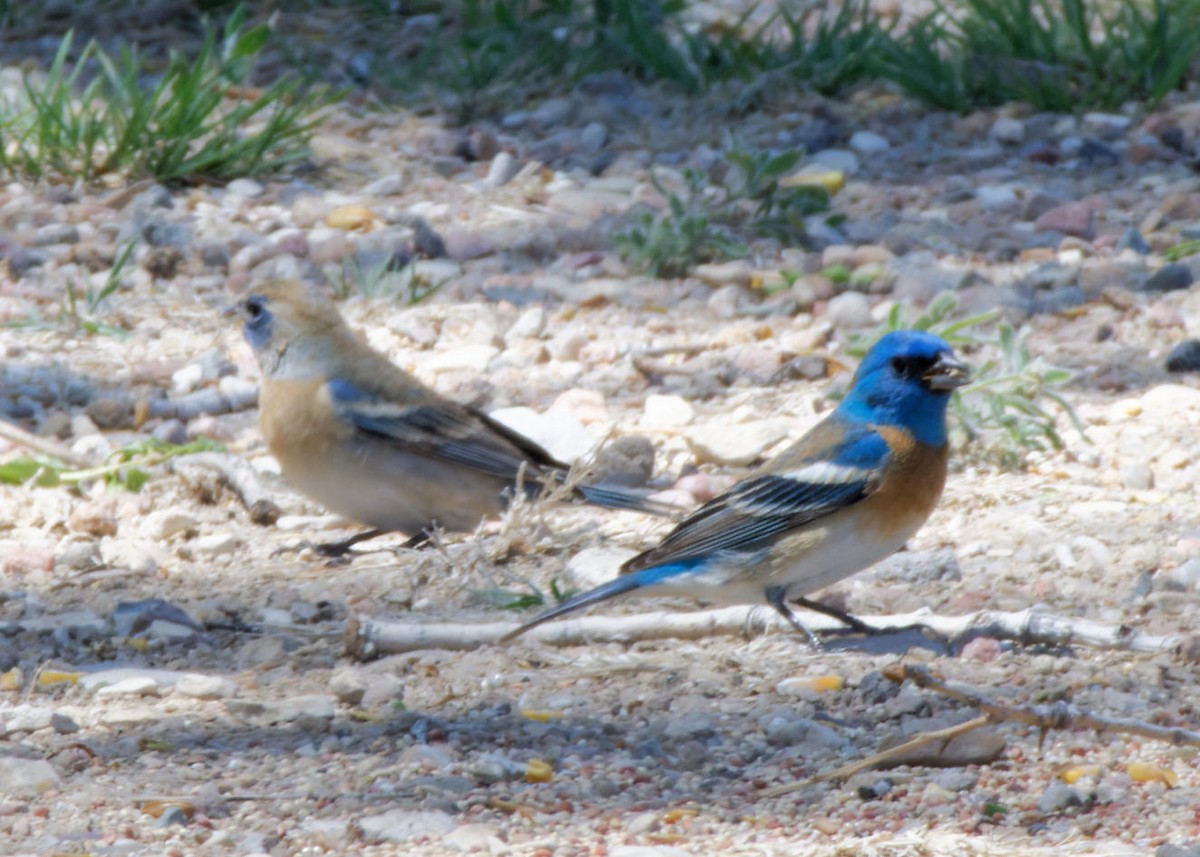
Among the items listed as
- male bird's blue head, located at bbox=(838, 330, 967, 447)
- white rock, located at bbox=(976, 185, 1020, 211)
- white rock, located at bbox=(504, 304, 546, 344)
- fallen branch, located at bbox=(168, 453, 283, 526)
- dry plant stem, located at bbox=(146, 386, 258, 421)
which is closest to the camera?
male bird's blue head, located at bbox=(838, 330, 967, 447)

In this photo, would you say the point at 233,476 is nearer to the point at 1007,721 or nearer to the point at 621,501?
the point at 621,501

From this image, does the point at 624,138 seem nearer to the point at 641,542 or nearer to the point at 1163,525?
the point at 641,542

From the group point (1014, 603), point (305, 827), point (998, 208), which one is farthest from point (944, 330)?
point (305, 827)

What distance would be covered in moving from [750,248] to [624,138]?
4.47 feet

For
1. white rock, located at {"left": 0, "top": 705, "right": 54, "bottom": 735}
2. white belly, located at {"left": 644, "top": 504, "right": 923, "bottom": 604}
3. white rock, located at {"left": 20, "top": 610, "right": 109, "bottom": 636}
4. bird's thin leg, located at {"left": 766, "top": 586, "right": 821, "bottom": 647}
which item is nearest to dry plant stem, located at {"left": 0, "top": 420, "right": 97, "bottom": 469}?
white rock, located at {"left": 20, "top": 610, "right": 109, "bottom": 636}

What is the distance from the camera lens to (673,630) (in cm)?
389

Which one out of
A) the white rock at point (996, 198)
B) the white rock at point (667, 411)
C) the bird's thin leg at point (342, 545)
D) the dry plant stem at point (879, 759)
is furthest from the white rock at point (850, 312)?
the dry plant stem at point (879, 759)

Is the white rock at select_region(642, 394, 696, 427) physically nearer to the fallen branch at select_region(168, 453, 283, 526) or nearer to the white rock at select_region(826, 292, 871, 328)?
the white rock at select_region(826, 292, 871, 328)

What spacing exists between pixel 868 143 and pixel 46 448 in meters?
3.78

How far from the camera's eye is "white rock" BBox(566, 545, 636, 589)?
14.2 feet

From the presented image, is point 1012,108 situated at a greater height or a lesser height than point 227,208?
greater

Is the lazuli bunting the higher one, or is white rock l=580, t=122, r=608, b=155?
white rock l=580, t=122, r=608, b=155

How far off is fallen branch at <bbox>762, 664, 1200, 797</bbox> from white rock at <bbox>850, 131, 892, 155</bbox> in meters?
4.66

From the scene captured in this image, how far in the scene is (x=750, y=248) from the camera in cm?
661
